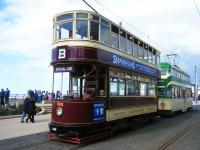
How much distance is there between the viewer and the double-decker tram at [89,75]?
471 inches

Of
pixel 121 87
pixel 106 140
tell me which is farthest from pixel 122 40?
pixel 106 140

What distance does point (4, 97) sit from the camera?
79.2ft

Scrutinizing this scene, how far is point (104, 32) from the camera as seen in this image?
1341 cm

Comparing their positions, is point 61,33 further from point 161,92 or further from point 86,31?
point 161,92

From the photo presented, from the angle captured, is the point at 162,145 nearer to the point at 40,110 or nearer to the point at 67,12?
the point at 67,12

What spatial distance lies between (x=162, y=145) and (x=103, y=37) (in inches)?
181

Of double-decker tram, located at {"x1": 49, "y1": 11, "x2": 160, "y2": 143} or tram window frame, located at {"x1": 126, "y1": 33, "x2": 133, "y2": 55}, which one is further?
tram window frame, located at {"x1": 126, "y1": 33, "x2": 133, "y2": 55}

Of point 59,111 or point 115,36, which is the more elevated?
point 115,36

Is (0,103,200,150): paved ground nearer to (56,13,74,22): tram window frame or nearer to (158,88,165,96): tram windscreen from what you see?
(56,13,74,22): tram window frame

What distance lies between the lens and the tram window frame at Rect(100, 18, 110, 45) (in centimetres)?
1315

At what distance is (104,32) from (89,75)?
1.88 metres

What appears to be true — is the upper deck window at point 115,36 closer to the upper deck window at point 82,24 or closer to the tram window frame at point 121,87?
the tram window frame at point 121,87

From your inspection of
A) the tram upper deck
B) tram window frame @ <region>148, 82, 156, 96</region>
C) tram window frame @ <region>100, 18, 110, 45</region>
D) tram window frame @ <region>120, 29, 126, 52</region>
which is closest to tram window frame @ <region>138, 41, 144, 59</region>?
tram window frame @ <region>148, 82, 156, 96</region>

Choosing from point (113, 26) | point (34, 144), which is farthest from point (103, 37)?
point (34, 144)
